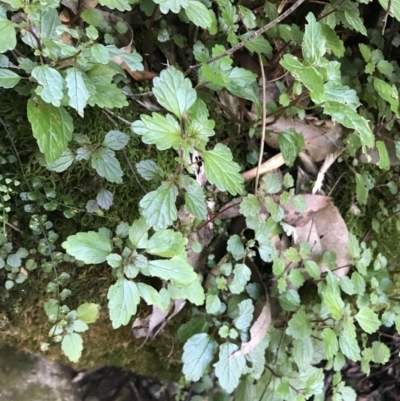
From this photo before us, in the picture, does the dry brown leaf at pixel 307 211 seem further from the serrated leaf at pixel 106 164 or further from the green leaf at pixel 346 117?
the serrated leaf at pixel 106 164

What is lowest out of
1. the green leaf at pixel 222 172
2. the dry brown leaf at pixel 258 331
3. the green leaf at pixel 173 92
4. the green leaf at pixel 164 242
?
the dry brown leaf at pixel 258 331

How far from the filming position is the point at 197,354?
125cm

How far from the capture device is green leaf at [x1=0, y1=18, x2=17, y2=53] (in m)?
0.77

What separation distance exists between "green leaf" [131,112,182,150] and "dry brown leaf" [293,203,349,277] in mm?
708

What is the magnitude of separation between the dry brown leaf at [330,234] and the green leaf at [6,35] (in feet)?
3.34

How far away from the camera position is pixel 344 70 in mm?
1434

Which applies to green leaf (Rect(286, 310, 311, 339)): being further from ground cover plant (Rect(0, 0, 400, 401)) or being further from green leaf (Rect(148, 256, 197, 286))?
green leaf (Rect(148, 256, 197, 286))

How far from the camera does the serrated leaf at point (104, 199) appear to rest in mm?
1057

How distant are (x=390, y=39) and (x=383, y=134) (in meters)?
0.32

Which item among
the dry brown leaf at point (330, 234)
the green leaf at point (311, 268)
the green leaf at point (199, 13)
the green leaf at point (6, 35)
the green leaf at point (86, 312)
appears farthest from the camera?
the dry brown leaf at point (330, 234)

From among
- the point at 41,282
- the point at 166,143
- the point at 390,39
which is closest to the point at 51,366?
the point at 41,282

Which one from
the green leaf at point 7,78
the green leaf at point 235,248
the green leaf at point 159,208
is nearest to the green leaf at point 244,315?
the green leaf at point 235,248

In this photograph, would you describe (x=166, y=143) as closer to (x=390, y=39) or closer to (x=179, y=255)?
(x=179, y=255)

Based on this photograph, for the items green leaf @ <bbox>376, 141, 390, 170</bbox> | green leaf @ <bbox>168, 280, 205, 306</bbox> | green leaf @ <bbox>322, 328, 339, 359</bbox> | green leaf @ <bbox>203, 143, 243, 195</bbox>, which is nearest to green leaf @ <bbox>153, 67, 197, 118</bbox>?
green leaf @ <bbox>203, 143, 243, 195</bbox>
